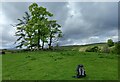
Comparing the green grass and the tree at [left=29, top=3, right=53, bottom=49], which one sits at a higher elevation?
the tree at [left=29, top=3, right=53, bottom=49]

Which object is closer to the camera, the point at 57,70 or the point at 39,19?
the point at 57,70

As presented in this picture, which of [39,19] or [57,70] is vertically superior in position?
[39,19]

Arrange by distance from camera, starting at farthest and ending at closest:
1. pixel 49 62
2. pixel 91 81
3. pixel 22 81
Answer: pixel 49 62 < pixel 22 81 < pixel 91 81

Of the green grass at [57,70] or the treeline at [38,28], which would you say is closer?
the green grass at [57,70]

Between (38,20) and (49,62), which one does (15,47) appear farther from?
(49,62)

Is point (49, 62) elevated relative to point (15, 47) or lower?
lower

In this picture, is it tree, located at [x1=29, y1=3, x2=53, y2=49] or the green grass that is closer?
the green grass

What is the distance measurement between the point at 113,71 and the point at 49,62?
8.85 m

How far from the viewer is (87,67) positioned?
26.7 m

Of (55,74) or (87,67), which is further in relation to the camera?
(87,67)

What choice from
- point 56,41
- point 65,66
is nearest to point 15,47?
point 56,41

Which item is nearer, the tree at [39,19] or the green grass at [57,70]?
the green grass at [57,70]

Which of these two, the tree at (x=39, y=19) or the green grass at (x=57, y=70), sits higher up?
the tree at (x=39, y=19)

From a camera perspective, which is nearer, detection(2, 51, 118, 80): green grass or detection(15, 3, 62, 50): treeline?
detection(2, 51, 118, 80): green grass
